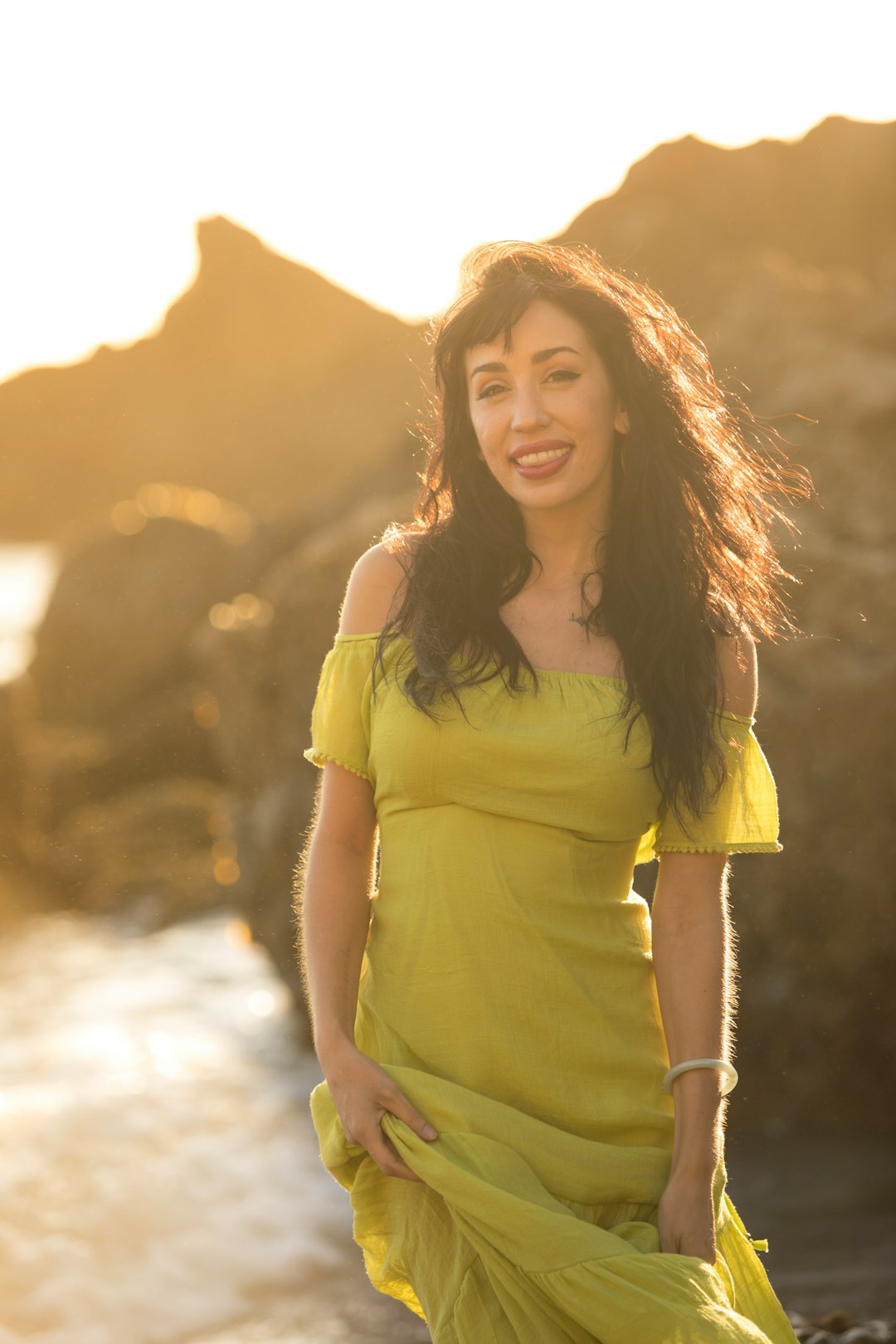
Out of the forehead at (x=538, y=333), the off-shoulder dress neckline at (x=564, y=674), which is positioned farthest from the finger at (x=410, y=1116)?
the forehead at (x=538, y=333)

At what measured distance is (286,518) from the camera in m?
16.3

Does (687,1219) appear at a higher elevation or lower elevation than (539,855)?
lower

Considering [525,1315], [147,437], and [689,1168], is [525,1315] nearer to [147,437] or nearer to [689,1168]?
[689,1168]

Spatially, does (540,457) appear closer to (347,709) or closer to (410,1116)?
(347,709)

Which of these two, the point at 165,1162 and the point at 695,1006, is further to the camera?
the point at 165,1162

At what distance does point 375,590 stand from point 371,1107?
848 millimetres

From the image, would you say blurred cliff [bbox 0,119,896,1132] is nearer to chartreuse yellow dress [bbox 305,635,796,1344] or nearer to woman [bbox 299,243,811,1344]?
woman [bbox 299,243,811,1344]

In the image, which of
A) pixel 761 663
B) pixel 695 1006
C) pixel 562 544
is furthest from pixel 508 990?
pixel 761 663

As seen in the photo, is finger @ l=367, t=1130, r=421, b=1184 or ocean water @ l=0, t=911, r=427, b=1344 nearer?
finger @ l=367, t=1130, r=421, b=1184

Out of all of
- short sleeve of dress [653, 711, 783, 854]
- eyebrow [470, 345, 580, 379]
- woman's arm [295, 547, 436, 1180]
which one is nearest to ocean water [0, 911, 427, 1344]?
woman's arm [295, 547, 436, 1180]

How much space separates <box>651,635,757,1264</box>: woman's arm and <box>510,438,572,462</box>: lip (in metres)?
0.45

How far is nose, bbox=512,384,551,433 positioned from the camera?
238 centimetres

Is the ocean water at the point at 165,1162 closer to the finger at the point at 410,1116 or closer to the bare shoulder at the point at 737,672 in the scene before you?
the finger at the point at 410,1116

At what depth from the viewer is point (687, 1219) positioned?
7.49ft
